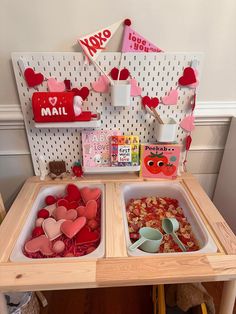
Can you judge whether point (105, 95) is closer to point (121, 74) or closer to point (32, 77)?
point (121, 74)

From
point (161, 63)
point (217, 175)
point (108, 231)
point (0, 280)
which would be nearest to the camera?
point (0, 280)

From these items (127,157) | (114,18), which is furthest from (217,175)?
(114,18)

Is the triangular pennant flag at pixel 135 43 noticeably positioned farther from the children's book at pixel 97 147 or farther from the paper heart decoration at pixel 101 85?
the children's book at pixel 97 147

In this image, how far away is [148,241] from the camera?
806 millimetres

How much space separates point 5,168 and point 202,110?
3.36 feet

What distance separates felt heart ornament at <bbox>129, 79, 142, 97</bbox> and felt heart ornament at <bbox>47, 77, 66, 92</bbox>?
289mm

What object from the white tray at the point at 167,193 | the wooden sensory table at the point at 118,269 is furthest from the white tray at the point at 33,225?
the white tray at the point at 167,193

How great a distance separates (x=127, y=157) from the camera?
1.05 meters

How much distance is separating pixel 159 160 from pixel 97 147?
0.30 m

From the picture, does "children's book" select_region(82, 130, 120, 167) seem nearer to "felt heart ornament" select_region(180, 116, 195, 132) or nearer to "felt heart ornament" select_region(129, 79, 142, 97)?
"felt heart ornament" select_region(129, 79, 142, 97)

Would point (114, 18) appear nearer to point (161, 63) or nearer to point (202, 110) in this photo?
point (161, 63)

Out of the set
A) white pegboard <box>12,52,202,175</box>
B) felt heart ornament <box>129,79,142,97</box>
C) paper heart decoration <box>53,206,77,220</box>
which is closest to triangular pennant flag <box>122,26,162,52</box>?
white pegboard <box>12,52,202,175</box>

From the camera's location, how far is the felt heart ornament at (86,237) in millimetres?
849

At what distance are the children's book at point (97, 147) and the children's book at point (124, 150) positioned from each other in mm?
38
